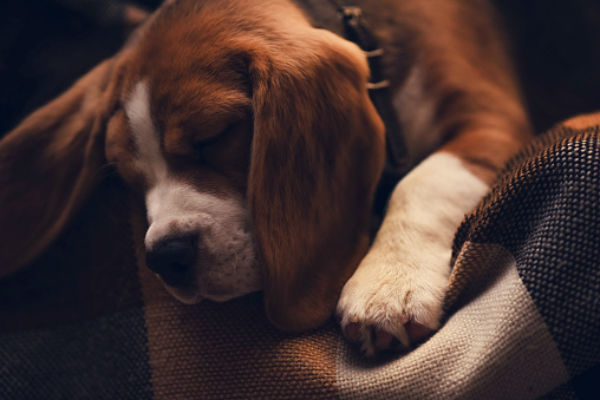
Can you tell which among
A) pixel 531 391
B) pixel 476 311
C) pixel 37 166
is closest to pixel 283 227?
pixel 476 311

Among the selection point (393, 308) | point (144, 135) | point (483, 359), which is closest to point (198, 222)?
point (144, 135)

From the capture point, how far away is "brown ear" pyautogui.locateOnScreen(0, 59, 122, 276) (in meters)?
1.14

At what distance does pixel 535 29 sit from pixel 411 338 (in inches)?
45.9

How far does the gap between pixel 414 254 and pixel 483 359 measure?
28 cm

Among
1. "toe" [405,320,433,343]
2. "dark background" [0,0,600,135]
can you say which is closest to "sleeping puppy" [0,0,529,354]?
"toe" [405,320,433,343]

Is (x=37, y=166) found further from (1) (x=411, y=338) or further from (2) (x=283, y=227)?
(1) (x=411, y=338)

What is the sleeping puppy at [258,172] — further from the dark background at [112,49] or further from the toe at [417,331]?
the dark background at [112,49]

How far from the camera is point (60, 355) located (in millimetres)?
990

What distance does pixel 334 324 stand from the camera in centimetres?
96

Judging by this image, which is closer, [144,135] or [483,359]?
[483,359]

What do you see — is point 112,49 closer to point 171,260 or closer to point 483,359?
point 171,260

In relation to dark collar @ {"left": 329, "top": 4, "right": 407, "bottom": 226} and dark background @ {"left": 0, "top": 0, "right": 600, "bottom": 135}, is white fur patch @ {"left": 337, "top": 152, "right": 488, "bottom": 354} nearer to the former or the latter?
dark collar @ {"left": 329, "top": 4, "right": 407, "bottom": 226}

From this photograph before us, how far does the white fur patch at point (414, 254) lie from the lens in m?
0.88

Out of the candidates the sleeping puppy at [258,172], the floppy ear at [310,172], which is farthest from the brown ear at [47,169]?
the floppy ear at [310,172]
